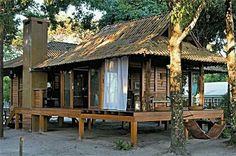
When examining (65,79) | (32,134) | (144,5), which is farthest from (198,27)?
(32,134)

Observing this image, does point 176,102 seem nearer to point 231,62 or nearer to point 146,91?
point 146,91

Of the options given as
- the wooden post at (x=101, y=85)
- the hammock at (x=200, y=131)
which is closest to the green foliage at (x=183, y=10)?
the hammock at (x=200, y=131)

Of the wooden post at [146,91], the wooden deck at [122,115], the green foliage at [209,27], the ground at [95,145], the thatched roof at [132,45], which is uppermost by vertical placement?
the green foliage at [209,27]

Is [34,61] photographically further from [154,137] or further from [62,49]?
[154,137]

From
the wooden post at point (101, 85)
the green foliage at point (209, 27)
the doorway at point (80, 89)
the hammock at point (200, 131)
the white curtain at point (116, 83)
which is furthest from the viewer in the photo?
the green foliage at point (209, 27)

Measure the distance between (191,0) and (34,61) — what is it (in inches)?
453

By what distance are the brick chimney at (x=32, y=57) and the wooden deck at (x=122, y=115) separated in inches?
30.6

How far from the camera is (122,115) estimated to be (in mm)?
14500

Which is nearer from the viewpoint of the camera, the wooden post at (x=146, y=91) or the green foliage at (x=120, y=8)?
the wooden post at (x=146, y=91)

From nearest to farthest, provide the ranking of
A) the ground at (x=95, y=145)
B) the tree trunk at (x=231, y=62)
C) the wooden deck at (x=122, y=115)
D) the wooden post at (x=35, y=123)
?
the ground at (x=95, y=145) < the tree trunk at (x=231, y=62) < the wooden deck at (x=122, y=115) < the wooden post at (x=35, y=123)

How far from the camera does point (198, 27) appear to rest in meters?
25.6

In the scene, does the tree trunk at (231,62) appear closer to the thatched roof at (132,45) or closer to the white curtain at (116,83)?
the thatched roof at (132,45)

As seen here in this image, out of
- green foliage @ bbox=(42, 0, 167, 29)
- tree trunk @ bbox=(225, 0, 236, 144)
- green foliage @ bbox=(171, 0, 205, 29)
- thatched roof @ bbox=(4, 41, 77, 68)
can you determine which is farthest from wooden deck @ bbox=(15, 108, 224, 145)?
green foliage @ bbox=(42, 0, 167, 29)

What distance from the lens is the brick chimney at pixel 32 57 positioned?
20500 millimetres
